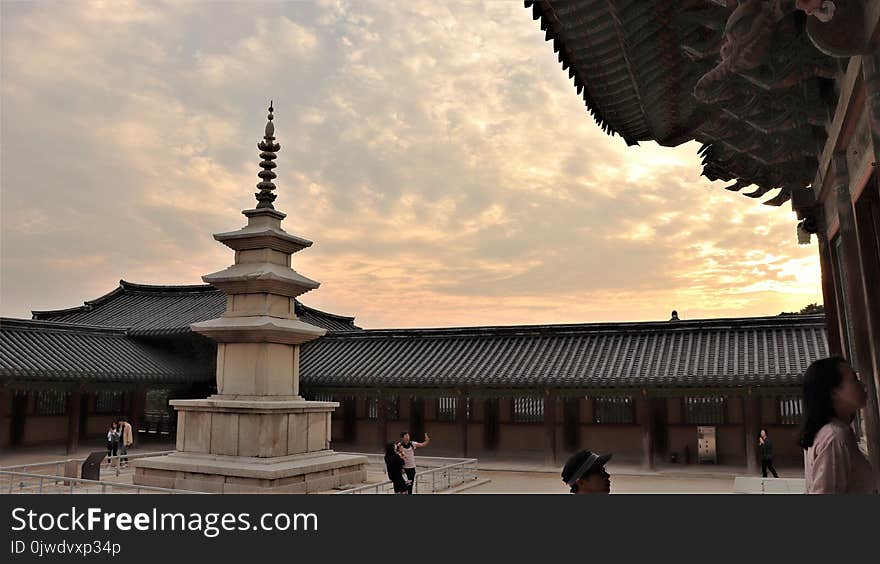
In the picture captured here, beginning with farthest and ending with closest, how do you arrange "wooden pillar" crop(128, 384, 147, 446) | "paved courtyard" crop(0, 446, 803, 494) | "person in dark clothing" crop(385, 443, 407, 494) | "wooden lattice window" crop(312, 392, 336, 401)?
"wooden pillar" crop(128, 384, 147, 446) → "wooden lattice window" crop(312, 392, 336, 401) → "paved courtyard" crop(0, 446, 803, 494) → "person in dark clothing" crop(385, 443, 407, 494)

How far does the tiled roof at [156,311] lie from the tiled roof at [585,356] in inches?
276

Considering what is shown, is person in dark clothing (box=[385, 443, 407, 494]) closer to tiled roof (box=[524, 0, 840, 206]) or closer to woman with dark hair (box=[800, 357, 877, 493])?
tiled roof (box=[524, 0, 840, 206])

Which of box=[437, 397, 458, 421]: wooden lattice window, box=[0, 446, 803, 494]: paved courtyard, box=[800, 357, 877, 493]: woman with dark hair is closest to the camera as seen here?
box=[800, 357, 877, 493]: woman with dark hair

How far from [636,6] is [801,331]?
20.1 m

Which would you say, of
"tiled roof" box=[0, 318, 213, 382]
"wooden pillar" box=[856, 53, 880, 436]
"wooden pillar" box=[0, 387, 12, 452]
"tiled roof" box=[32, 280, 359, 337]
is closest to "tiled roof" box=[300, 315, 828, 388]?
"tiled roof" box=[0, 318, 213, 382]

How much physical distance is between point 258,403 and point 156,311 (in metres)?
23.1

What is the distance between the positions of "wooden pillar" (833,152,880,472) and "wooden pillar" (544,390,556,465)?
16493 mm

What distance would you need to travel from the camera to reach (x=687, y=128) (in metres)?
6.56

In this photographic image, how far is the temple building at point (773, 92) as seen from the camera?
378cm

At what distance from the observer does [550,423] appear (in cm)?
2148

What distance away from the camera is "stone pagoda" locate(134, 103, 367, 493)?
1265cm

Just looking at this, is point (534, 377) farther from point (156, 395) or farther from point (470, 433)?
point (156, 395)

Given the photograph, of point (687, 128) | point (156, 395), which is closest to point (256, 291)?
point (687, 128)

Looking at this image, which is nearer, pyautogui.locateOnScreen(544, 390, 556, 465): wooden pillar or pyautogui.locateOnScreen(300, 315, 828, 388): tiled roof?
pyautogui.locateOnScreen(300, 315, 828, 388): tiled roof
